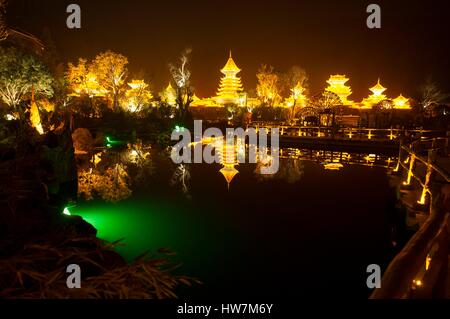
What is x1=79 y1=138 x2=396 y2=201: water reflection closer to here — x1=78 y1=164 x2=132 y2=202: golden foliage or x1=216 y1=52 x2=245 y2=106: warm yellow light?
x1=78 y1=164 x2=132 y2=202: golden foliage

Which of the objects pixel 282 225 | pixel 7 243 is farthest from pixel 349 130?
pixel 7 243

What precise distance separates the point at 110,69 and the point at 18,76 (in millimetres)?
9527

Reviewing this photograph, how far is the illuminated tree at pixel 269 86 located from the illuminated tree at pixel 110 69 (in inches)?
565

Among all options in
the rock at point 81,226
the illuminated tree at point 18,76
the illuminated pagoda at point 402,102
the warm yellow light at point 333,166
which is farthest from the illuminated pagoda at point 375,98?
the rock at point 81,226

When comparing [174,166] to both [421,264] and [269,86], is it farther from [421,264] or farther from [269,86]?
[269,86]

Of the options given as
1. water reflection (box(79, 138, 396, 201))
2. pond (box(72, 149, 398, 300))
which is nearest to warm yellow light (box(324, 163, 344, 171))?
→ water reflection (box(79, 138, 396, 201))

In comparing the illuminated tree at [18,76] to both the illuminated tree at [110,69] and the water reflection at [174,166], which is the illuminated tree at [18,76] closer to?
the water reflection at [174,166]

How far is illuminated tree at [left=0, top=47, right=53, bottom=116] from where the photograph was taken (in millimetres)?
14320

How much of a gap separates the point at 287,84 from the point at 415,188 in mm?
27402

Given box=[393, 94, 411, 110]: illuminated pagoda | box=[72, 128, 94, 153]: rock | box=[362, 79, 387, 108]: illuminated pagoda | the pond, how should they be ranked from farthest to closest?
box=[362, 79, 387, 108]: illuminated pagoda
box=[393, 94, 411, 110]: illuminated pagoda
box=[72, 128, 94, 153]: rock
the pond

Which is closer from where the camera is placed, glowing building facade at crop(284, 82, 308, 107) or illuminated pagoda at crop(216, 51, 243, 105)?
glowing building facade at crop(284, 82, 308, 107)

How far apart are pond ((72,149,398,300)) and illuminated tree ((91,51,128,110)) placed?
1542 cm

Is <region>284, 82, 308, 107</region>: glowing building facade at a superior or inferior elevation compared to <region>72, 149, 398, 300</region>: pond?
superior

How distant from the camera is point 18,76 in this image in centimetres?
1471
